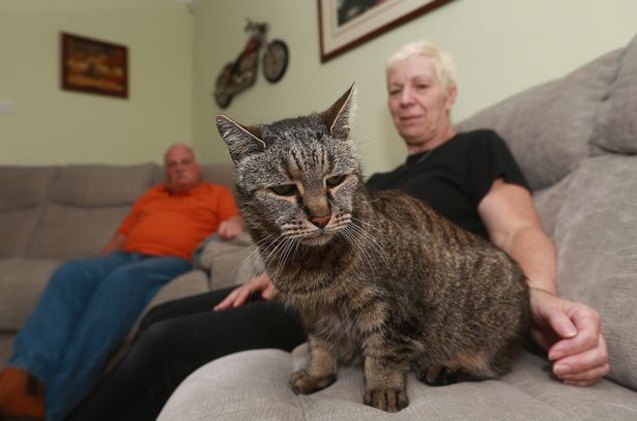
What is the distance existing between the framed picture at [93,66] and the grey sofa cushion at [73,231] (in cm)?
124

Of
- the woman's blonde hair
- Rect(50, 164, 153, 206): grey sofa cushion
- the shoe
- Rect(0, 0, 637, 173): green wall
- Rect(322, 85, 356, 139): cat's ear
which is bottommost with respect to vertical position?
Result: the shoe

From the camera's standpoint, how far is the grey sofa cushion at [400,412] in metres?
0.62

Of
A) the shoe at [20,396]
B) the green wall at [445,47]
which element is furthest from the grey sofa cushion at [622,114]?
the shoe at [20,396]

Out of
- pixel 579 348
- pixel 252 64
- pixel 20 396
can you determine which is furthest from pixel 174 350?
pixel 252 64

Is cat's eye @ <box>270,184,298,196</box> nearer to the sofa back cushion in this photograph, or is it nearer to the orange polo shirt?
the orange polo shirt

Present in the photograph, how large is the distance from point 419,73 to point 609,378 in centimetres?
107

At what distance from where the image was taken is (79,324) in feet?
5.95

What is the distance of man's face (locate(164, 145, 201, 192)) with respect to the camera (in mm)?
2709

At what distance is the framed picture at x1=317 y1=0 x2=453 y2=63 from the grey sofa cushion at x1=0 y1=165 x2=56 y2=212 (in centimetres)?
243

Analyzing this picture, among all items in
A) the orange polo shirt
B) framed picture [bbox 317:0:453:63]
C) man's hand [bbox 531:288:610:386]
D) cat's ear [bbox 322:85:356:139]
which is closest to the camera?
man's hand [bbox 531:288:610:386]

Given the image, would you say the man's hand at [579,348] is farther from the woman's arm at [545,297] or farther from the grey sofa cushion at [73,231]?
the grey sofa cushion at [73,231]

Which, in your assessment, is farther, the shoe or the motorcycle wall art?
the motorcycle wall art

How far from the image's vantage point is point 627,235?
84 centimetres

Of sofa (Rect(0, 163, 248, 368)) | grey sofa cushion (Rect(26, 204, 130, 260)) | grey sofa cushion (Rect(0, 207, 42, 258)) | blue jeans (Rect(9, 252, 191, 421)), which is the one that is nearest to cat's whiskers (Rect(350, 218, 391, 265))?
blue jeans (Rect(9, 252, 191, 421))
